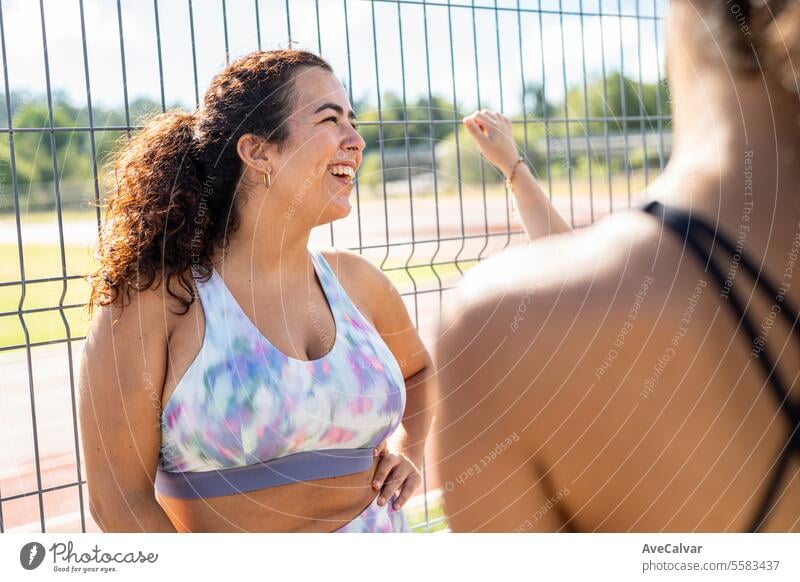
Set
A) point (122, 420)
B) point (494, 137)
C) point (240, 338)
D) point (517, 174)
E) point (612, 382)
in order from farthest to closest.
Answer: point (494, 137), point (517, 174), point (240, 338), point (122, 420), point (612, 382)

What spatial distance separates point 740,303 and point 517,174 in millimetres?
1196

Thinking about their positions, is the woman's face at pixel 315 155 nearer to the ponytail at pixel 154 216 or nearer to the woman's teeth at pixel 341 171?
the woman's teeth at pixel 341 171

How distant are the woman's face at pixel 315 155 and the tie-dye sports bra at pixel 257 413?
0.72 feet

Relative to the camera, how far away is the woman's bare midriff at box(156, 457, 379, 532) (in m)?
1.46

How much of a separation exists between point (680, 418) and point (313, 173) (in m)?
1.24

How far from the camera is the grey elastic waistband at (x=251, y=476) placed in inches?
57.6

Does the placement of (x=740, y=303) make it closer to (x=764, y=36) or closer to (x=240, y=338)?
(x=764, y=36)

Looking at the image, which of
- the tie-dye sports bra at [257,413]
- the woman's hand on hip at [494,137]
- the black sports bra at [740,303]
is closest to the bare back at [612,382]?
the black sports bra at [740,303]

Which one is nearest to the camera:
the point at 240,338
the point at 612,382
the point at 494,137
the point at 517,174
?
the point at 612,382

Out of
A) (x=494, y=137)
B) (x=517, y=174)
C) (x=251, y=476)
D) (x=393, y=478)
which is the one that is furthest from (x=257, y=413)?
(x=494, y=137)

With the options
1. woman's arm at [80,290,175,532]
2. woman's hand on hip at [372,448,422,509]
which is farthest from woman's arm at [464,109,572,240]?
woman's arm at [80,290,175,532]

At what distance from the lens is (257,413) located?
57.4 inches
